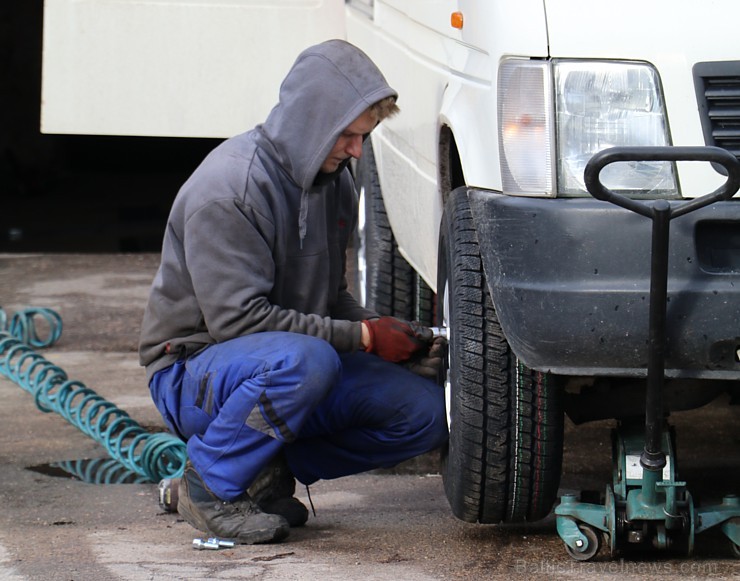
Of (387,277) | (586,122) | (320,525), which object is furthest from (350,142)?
(387,277)

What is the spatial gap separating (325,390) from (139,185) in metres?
10.5

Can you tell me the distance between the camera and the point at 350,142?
11.9 feet

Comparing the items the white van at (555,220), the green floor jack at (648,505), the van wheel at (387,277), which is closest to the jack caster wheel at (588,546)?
the green floor jack at (648,505)

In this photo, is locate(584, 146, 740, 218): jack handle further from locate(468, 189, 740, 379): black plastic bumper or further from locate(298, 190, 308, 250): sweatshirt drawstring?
locate(298, 190, 308, 250): sweatshirt drawstring

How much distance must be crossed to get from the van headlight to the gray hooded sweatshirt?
718 millimetres

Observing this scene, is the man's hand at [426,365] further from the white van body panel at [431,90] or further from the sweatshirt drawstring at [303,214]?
the sweatshirt drawstring at [303,214]

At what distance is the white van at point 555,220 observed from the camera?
114 inches

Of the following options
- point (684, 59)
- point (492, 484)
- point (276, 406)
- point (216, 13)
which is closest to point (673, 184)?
point (684, 59)

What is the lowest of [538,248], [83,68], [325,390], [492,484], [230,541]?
[230,541]

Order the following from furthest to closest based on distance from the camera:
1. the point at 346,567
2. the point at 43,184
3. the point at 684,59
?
the point at 43,184 → the point at 346,567 → the point at 684,59

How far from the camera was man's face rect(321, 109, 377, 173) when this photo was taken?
11.7ft

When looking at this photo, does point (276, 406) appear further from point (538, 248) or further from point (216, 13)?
point (216, 13)

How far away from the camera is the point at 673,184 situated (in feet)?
9.56

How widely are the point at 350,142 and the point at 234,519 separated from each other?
1.11 metres
